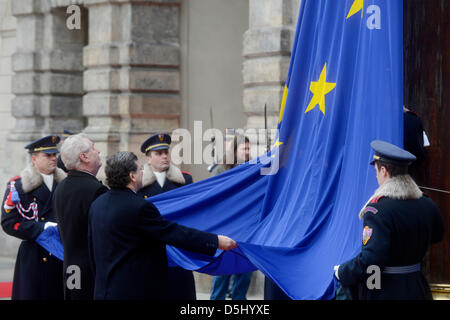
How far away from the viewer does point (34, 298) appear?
646 centimetres

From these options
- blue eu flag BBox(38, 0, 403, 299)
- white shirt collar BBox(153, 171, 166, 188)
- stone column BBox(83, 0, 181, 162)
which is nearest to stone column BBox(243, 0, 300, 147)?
white shirt collar BBox(153, 171, 166, 188)

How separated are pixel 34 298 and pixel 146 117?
5.36 metres

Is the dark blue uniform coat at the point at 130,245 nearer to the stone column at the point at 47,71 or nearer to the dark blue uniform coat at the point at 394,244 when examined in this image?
the dark blue uniform coat at the point at 394,244

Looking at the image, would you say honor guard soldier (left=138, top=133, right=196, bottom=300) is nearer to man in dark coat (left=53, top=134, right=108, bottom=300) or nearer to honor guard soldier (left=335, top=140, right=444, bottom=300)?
man in dark coat (left=53, top=134, right=108, bottom=300)

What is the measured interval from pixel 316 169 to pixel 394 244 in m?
1.13

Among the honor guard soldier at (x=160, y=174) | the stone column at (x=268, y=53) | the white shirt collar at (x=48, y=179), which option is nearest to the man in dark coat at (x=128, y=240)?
the honor guard soldier at (x=160, y=174)

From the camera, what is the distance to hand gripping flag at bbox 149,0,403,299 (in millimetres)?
5156

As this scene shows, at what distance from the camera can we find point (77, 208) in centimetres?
560

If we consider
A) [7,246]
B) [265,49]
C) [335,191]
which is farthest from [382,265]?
[7,246]

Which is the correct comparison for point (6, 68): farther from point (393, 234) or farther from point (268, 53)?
point (393, 234)

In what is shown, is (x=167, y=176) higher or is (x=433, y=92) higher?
(x=433, y=92)

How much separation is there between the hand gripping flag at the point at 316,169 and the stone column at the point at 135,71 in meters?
5.35

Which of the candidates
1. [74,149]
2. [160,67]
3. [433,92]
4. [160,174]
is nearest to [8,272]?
[160,67]

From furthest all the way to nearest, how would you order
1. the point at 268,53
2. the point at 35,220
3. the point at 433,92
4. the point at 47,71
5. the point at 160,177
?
the point at 47,71
the point at 268,53
the point at 160,177
the point at 35,220
the point at 433,92
